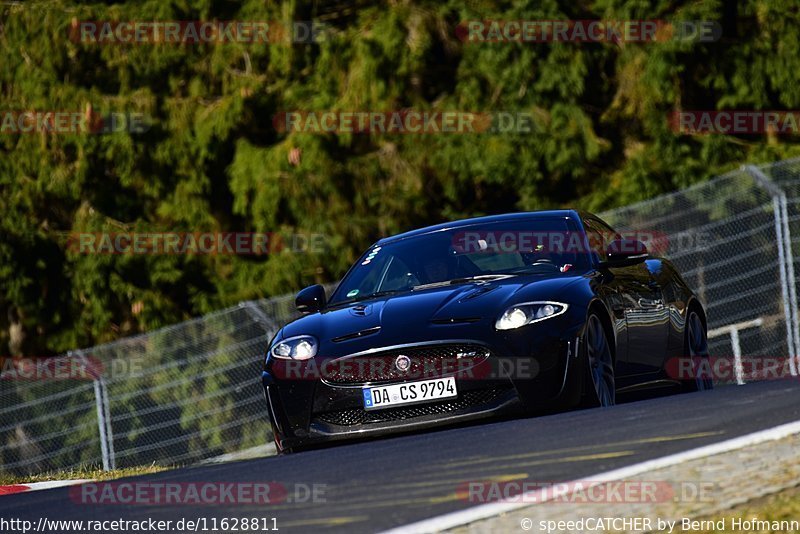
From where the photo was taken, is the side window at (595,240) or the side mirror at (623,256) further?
the side window at (595,240)

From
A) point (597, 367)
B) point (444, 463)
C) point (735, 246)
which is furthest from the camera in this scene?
point (735, 246)

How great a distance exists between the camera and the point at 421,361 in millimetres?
8078

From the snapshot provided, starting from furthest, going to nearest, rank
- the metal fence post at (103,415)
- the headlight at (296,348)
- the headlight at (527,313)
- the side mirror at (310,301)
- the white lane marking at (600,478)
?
the metal fence post at (103,415) < the side mirror at (310,301) < the headlight at (296,348) < the headlight at (527,313) < the white lane marking at (600,478)

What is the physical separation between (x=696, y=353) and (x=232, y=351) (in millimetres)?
5164

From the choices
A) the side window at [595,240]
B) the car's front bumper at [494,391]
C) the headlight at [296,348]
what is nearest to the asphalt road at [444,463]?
the car's front bumper at [494,391]

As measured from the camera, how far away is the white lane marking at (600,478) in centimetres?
453

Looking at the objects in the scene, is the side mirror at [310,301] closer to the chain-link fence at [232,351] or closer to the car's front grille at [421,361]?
the car's front grille at [421,361]

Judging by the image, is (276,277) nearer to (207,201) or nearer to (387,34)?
(207,201)

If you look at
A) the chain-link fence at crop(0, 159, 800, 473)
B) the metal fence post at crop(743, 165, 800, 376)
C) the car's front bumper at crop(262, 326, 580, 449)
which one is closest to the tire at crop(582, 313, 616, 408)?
the car's front bumper at crop(262, 326, 580, 449)

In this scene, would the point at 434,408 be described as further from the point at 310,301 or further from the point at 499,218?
the point at 499,218

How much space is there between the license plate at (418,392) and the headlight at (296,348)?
583 mm

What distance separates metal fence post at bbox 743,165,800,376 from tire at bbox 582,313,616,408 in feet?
16.4

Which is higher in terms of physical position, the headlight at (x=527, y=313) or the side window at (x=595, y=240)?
the headlight at (x=527, y=313)

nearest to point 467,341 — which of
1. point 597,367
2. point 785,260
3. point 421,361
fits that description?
point 421,361
